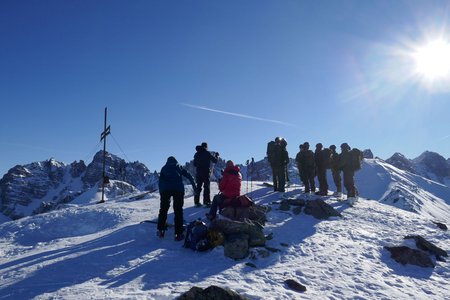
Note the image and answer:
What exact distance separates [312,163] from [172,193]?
11.7m

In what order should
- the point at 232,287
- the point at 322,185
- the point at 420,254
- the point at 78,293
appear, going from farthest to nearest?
the point at 322,185 → the point at 420,254 → the point at 232,287 → the point at 78,293

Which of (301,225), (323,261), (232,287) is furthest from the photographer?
(301,225)

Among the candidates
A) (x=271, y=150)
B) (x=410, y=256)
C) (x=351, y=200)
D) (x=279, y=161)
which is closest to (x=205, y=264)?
(x=410, y=256)

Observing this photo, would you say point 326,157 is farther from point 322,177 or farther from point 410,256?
point 410,256

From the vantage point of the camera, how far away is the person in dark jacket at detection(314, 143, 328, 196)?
22.5 meters

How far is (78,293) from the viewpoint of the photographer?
7.89 metres

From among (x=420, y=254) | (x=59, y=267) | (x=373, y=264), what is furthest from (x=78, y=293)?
(x=420, y=254)

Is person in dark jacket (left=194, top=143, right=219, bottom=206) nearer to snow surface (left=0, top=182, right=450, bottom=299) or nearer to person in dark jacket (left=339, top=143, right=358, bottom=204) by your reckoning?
snow surface (left=0, top=182, right=450, bottom=299)

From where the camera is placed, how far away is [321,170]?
74.1ft

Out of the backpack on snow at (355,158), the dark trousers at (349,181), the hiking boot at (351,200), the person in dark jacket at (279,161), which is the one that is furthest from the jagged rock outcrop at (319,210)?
the backpack on snow at (355,158)

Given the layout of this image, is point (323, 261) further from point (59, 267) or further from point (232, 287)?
point (59, 267)

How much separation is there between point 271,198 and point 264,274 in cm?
1120

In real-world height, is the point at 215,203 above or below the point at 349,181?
below

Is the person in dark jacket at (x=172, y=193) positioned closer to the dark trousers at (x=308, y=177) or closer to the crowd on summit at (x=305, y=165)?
the crowd on summit at (x=305, y=165)
